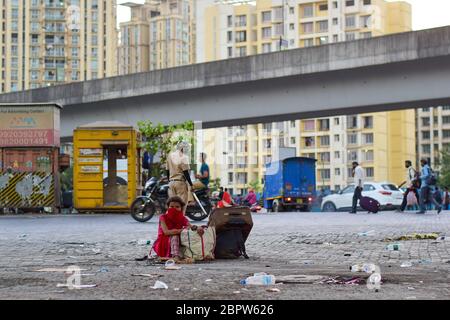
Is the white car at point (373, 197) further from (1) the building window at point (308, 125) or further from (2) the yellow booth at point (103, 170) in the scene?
(1) the building window at point (308, 125)

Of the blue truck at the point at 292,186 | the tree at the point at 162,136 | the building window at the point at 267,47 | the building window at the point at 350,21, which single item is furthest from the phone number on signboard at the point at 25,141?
the building window at the point at 267,47

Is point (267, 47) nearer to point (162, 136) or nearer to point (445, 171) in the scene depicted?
→ point (445, 171)

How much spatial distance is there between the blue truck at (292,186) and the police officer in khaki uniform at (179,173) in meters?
27.5

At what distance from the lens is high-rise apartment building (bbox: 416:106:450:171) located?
136375 mm

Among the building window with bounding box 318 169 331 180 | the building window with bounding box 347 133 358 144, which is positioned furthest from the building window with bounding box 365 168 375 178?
the building window with bounding box 318 169 331 180

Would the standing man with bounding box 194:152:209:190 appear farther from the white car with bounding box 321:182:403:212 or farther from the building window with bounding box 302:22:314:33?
the building window with bounding box 302:22:314:33

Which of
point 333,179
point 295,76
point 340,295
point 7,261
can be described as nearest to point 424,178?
point 295,76

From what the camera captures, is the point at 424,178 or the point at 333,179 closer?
the point at 424,178

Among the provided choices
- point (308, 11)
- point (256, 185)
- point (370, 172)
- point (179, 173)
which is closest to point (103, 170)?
point (179, 173)

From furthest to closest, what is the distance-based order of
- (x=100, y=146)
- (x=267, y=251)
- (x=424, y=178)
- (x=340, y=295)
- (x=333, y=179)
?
(x=333, y=179) → (x=100, y=146) → (x=424, y=178) → (x=267, y=251) → (x=340, y=295)

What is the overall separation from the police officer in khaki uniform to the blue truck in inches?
1081
